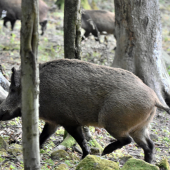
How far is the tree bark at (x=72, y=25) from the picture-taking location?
15.2 ft

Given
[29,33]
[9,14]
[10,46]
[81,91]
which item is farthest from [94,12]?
[29,33]

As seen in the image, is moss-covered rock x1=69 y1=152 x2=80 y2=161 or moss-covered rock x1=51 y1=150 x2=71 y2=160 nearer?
moss-covered rock x1=51 y1=150 x2=71 y2=160

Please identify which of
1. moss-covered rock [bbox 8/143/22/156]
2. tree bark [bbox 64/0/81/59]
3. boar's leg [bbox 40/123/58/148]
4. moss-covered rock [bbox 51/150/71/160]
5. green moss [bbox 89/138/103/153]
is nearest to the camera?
moss-covered rock [bbox 8/143/22/156]

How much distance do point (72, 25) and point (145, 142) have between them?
2.24 metres

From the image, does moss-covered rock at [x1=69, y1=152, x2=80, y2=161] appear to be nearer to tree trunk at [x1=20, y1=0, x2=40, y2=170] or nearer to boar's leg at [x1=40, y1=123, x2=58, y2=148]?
boar's leg at [x1=40, y1=123, x2=58, y2=148]

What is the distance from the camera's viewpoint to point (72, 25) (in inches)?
184

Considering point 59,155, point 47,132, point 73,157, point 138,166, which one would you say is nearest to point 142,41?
point 47,132

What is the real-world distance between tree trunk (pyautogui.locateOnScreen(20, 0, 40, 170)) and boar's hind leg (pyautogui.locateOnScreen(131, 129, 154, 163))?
228 cm

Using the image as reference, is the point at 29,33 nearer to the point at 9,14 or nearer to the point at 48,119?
the point at 48,119

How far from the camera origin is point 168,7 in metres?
20.1

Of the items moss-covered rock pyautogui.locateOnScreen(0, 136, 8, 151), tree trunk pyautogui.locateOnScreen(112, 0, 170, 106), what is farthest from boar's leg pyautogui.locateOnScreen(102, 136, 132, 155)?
tree trunk pyautogui.locateOnScreen(112, 0, 170, 106)

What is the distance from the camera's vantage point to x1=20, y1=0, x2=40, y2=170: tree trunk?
2.49 m

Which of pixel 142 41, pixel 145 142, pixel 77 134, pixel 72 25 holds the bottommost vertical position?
pixel 145 142

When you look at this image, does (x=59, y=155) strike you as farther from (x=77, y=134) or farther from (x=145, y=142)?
(x=145, y=142)
